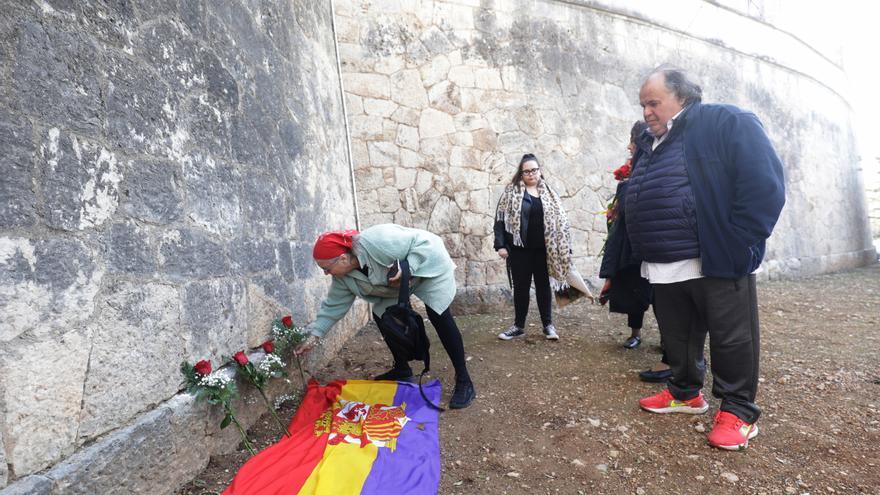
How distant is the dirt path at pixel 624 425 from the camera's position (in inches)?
80.3

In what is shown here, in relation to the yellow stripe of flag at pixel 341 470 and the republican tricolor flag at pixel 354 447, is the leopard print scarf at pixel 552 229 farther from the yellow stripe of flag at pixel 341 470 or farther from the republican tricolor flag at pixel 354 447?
the yellow stripe of flag at pixel 341 470

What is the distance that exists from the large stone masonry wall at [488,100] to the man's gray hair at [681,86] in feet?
10.4

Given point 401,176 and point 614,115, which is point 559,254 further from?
point 614,115

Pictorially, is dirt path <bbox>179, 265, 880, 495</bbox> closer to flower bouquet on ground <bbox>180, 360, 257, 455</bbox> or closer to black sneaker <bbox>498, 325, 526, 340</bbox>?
black sneaker <bbox>498, 325, 526, 340</bbox>

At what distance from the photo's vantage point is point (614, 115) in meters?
6.52

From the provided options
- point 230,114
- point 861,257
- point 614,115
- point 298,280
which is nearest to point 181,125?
point 230,114

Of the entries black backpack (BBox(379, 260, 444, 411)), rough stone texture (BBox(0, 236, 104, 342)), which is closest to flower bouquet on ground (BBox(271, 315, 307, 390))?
black backpack (BBox(379, 260, 444, 411))

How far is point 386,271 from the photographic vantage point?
273cm

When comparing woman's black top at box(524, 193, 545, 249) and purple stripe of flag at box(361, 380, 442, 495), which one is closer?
purple stripe of flag at box(361, 380, 442, 495)

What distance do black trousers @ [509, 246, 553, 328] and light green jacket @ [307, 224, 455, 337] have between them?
1.32m

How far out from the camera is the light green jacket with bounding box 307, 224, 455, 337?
8.82ft

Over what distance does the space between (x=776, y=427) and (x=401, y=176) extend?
13.2 ft

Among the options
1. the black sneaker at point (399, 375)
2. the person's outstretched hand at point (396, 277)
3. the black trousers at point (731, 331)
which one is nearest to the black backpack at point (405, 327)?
the person's outstretched hand at point (396, 277)

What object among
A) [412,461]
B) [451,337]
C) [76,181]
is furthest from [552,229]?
[76,181]
